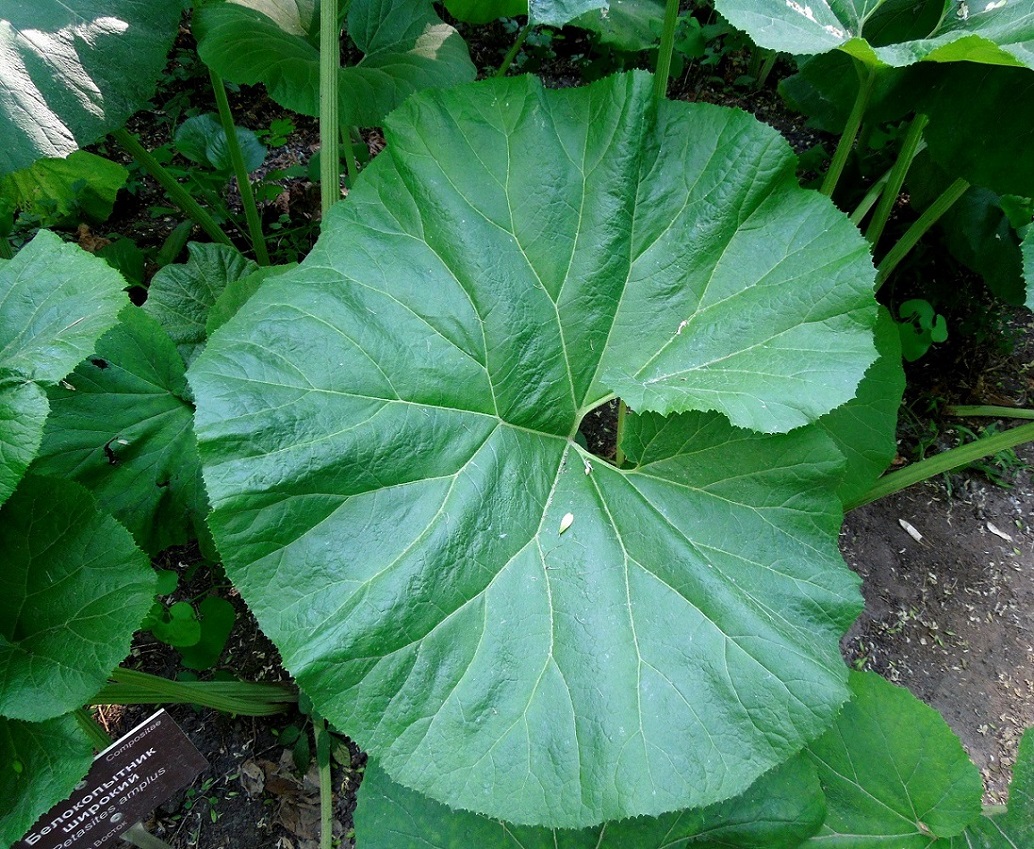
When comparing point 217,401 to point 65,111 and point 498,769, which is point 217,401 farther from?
point 65,111

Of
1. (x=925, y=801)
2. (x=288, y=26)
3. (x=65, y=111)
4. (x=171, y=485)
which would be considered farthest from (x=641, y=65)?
(x=925, y=801)

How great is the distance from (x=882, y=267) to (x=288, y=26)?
1565 millimetres

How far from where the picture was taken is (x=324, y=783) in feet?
4.78

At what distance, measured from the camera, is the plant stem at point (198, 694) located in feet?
3.88

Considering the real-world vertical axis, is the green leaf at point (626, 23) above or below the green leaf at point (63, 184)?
above

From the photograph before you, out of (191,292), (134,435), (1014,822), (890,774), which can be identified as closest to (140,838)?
(134,435)

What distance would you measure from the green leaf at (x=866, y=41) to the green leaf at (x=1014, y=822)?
3.50ft

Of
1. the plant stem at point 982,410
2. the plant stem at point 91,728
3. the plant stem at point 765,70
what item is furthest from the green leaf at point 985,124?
the plant stem at point 91,728

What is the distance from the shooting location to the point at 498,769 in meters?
0.90

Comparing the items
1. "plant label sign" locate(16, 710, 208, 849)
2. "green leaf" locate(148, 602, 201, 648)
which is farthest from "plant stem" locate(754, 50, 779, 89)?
"plant label sign" locate(16, 710, 208, 849)

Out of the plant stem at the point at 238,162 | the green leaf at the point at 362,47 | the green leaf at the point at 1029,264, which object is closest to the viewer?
the green leaf at the point at 1029,264

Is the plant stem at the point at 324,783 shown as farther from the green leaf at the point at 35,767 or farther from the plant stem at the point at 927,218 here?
the plant stem at the point at 927,218

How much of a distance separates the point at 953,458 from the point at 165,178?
1837 mm

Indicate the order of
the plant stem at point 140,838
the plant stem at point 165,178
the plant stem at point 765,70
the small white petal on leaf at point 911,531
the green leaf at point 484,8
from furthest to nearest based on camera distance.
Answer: the plant stem at point 765,70, the small white petal on leaf at point 911,531, the green leaf at point 484,8, the plant stem at point 165,178, the plant stem at point 140,838
